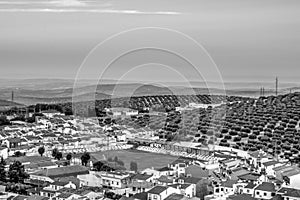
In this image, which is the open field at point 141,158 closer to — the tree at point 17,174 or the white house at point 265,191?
the tree at point 17,174

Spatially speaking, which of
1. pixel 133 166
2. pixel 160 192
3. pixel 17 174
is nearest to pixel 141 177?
pixel 160 192

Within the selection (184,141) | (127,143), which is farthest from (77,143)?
(184,141)

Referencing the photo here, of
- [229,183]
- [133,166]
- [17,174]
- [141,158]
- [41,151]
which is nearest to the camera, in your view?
[229,183]

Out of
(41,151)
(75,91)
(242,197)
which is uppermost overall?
(75,91)

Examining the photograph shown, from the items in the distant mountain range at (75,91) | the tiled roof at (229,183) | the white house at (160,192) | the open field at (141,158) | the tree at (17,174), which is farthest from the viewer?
the distant mountain range at (75,91)

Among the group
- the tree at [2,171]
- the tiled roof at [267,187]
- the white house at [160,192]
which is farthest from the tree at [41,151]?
the tiled roof at [267,187]

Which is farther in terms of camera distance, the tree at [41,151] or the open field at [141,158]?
the tree at [41,151]

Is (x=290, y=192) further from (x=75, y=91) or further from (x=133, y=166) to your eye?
(x=75, y=91)

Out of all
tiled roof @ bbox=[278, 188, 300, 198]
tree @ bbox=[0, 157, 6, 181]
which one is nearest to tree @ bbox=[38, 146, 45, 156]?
tree @ bbox=[0, 157, 6, 181]
